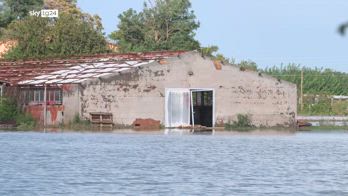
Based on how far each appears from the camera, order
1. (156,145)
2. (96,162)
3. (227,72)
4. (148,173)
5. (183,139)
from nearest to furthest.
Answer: (148,173), (96,162), (156,145), (183,139), (227,72)

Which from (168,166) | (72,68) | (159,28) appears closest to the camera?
(168,166)

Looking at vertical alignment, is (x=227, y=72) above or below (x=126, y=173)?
above

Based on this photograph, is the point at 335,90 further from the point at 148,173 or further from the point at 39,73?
the point at 148,173

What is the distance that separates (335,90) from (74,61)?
38.1 m

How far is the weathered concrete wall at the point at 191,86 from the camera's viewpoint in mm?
48656

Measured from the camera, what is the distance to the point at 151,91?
4978cm

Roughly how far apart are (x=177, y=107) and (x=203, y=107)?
269 cm

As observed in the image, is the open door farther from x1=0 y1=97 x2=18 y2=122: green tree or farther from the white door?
x1=0 y1=97 x2=18 y2=122: green tree

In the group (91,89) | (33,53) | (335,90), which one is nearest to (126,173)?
(91,89)

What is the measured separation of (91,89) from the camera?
4806 cm

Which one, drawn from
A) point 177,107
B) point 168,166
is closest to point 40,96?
point 177,107

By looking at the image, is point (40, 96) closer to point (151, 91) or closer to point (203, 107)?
point (151, 91)

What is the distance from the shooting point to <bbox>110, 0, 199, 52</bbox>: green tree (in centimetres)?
7781

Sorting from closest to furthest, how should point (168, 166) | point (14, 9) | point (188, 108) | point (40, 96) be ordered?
point (168, 166) → point (40, 96) → point (188, 108) → point (14, 9)
